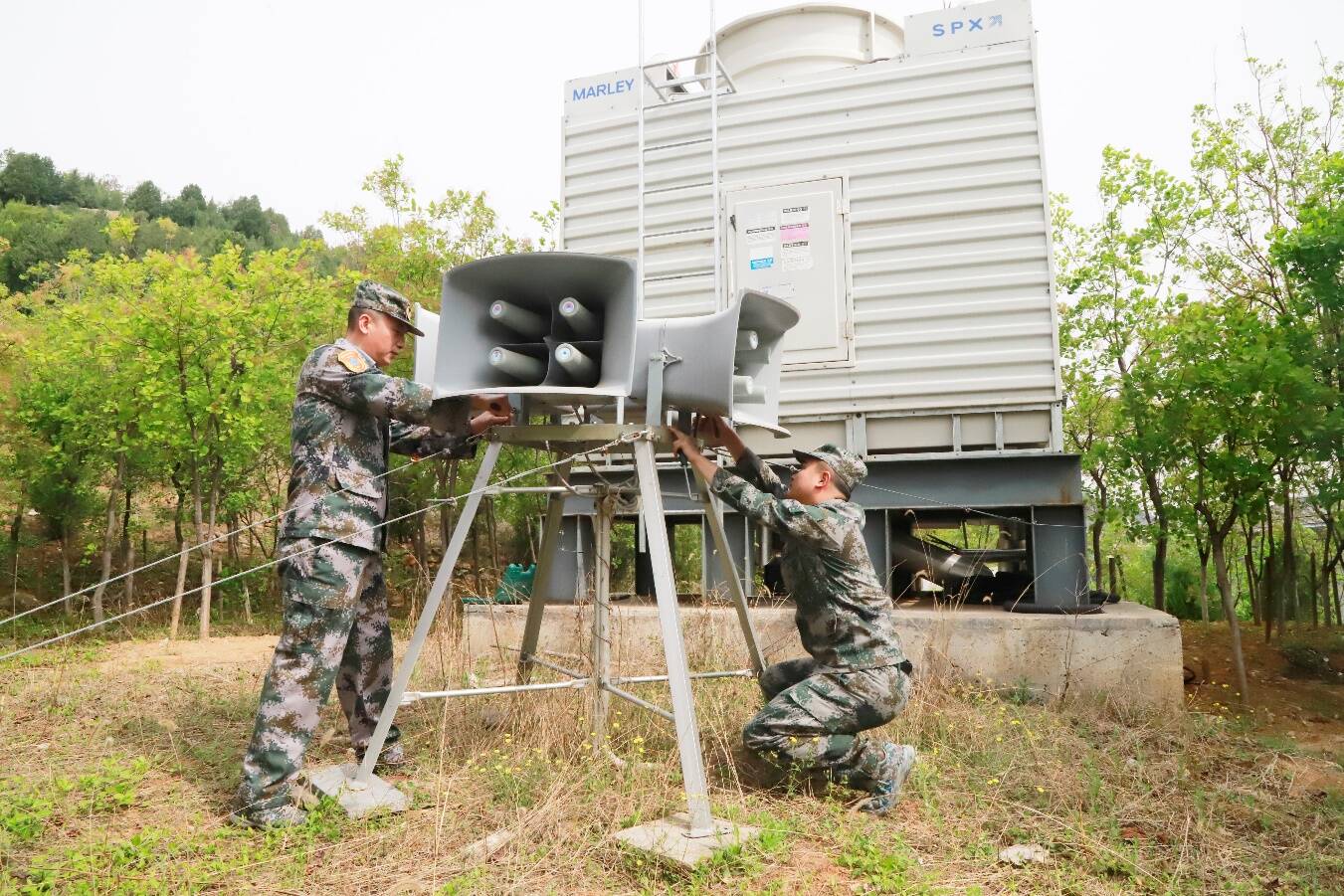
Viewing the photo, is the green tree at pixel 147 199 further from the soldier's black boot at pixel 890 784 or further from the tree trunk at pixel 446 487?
the soldier's black boot at pixel 890 784

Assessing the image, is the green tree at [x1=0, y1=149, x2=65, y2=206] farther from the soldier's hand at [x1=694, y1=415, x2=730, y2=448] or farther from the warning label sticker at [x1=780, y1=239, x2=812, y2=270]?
the soldier's hand at [x1=694, y1=415, x2=730, y2=448]

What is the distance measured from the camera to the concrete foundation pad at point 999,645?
549 centimetres

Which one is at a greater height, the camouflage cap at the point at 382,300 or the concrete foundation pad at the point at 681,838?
the camouflage cap at the point at 382,300

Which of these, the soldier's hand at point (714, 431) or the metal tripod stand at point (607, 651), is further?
the soldier's hand at point (714, 431)

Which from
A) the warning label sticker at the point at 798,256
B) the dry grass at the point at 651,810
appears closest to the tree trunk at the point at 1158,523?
the dry grass at the point at 651,810

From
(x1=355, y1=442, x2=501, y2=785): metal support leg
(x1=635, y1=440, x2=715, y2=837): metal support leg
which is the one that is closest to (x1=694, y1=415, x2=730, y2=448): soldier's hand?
(x1=635, y1=440, x2=715, y2=837): metal support leg

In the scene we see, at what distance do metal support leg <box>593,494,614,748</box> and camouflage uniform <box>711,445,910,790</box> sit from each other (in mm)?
656

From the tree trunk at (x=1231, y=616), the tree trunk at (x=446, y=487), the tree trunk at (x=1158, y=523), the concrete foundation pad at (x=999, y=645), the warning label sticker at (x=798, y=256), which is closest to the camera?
the concrete foundation pad at (x=999, y=645)

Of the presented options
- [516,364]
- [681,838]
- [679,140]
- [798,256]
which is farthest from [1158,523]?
[516,364]

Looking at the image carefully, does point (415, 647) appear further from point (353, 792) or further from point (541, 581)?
point (541, 581)

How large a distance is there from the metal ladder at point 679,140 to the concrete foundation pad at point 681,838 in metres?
4.52

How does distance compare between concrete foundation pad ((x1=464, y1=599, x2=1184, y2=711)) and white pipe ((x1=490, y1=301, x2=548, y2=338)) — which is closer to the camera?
white pipe ((x1=490, y1=301, x2=548, y2=338))

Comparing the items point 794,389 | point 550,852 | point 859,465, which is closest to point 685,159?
point 794,389

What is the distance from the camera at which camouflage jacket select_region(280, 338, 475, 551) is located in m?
3.56
